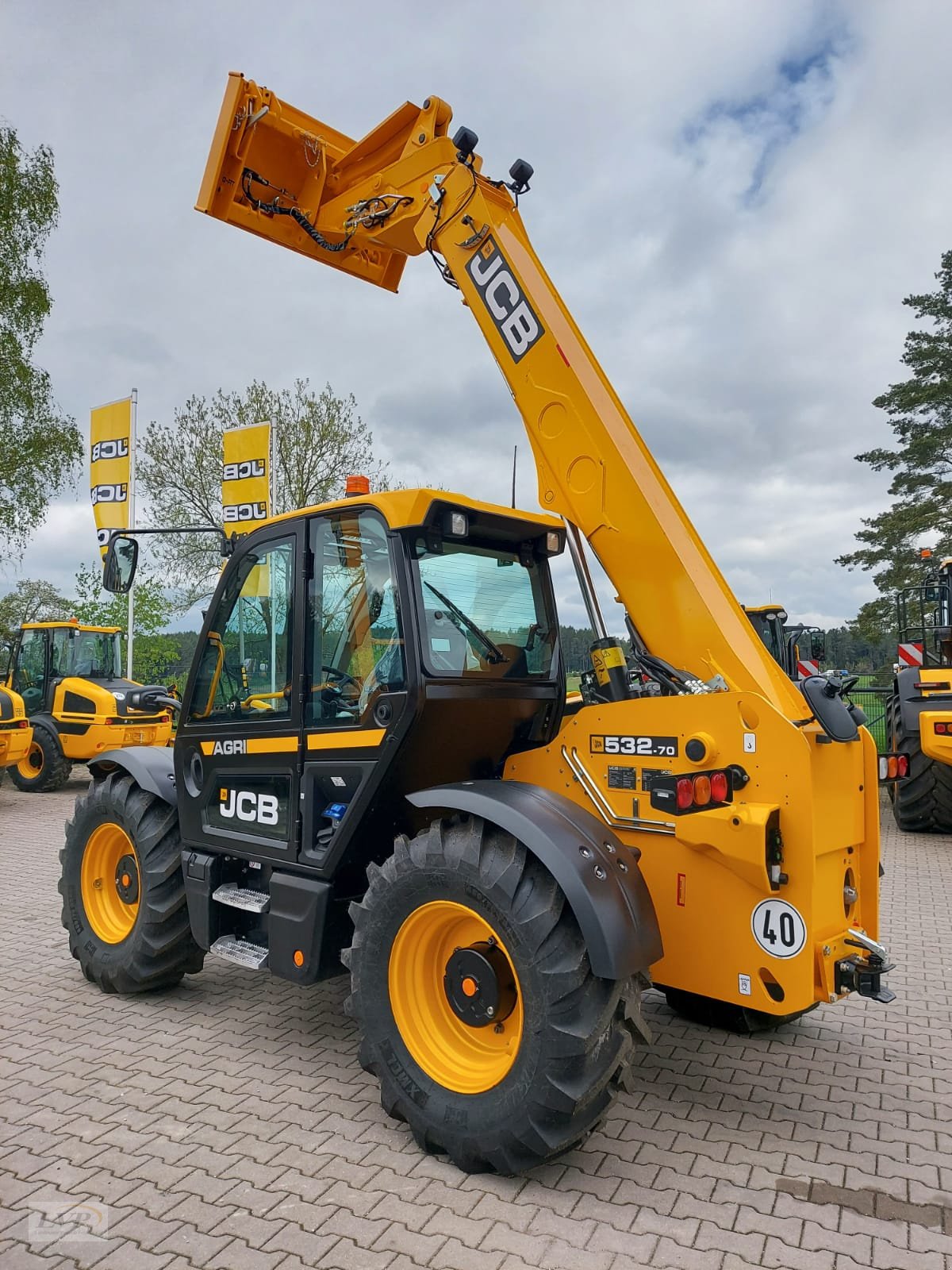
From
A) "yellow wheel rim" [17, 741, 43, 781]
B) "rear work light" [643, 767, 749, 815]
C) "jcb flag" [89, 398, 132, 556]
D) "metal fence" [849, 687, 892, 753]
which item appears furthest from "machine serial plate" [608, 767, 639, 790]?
"jcb flag" [89, 398, 132, 556]

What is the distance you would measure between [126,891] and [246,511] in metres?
8.75

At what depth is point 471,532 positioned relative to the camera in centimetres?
386

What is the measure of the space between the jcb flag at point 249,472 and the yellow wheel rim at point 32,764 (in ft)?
14.3

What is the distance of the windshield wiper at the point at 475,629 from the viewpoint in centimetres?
370

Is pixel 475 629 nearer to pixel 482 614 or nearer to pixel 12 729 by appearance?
pixel 482 614

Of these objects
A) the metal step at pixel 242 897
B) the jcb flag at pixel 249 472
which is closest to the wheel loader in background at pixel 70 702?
the jcb flag at pixel 249 472

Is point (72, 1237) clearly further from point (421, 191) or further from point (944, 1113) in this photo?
point (421, 191)

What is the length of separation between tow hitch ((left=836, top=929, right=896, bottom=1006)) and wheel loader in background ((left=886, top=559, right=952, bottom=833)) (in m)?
5.76

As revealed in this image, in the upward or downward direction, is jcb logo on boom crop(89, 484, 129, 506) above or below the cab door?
above

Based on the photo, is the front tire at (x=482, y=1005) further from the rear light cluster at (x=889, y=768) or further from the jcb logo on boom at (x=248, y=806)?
the rear light cluster at (x=889, y=768)

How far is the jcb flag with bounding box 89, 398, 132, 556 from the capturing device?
14531mm

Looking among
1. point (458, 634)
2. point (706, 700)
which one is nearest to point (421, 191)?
point (458, 634)

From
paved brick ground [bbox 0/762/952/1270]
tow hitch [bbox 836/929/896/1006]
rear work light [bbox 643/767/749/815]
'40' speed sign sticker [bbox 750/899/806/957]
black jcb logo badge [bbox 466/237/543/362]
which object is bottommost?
paved brick ground [bbox 0/762/952/1270]

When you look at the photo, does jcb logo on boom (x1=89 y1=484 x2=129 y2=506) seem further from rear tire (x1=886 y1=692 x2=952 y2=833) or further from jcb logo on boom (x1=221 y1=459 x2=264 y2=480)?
rear tire (x1=886 y1=692 x2=952 y2=833)
